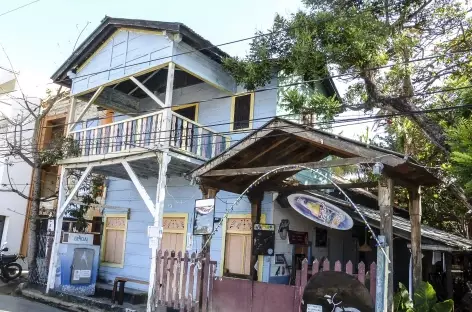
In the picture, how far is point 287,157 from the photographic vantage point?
8.73 meters

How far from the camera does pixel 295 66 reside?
10.5 meters

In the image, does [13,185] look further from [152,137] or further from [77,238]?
[152,137]

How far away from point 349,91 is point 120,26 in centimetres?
687

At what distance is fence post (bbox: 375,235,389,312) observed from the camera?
591 cm

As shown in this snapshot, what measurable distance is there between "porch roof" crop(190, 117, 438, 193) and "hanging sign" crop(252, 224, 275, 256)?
0.89m

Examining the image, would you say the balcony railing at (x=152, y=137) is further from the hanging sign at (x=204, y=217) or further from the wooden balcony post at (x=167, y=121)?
the hanging sign at (x=204, y=217)

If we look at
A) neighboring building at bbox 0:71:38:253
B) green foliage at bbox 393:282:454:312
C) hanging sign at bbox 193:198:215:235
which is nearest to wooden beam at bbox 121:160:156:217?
hanging sign at bbox 193:198:215:235

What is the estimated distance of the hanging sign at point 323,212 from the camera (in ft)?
25.1

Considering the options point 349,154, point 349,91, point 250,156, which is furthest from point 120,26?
point 349,154

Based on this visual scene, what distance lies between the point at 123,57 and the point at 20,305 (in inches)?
282

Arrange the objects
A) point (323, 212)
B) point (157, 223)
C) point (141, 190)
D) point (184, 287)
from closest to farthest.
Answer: point (323, 212) → point (184, 287) → point (157, 223) → point (141, 190)

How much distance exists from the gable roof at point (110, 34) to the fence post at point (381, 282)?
6.34m

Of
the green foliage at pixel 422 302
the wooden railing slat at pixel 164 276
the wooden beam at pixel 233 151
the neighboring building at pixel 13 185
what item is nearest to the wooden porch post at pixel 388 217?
the green foliage at pixel 422 302

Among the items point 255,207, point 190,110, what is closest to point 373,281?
point 255,207
